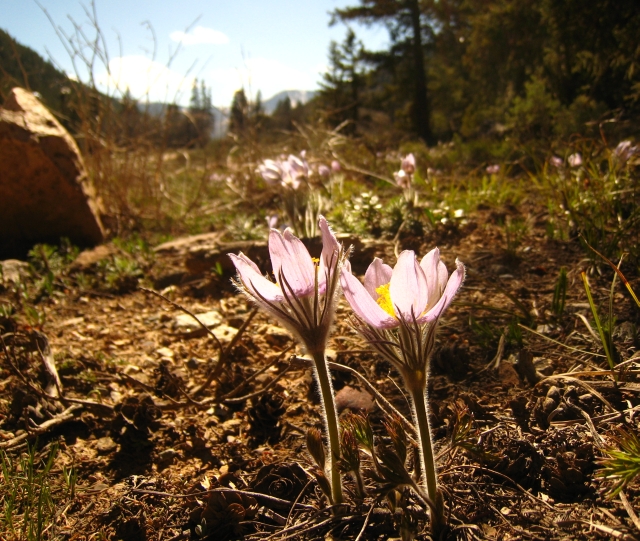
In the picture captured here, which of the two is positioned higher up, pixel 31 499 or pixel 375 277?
pixel 375 277

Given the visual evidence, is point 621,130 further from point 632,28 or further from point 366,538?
point 366,538

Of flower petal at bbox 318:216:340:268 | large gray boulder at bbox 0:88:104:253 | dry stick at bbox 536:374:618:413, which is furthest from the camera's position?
large gray boulder at bbox 0:88:104:253

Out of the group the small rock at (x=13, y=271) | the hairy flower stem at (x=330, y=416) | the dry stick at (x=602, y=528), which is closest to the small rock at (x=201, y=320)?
the small rock at (x=13, y=271)

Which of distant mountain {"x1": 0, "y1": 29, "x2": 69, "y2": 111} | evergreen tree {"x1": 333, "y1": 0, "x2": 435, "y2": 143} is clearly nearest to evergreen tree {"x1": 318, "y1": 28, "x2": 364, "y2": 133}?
evergreen tree {"x1": 333, "y1": 0, "x2": 435, "y2": 143}

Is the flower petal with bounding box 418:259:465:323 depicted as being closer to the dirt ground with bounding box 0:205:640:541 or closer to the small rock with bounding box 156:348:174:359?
the dirt ground with bounding box 0:205:640:541

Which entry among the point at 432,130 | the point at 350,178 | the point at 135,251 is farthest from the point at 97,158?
the point at 432,130

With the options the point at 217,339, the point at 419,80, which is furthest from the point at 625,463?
the point at 419,80

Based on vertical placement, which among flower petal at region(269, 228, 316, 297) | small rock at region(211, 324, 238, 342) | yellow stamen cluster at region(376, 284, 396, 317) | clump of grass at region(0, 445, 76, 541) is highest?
flower petal at region(269, 228, 316, 297)

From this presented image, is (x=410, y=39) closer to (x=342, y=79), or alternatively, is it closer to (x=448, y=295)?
(x=342, y=79)
